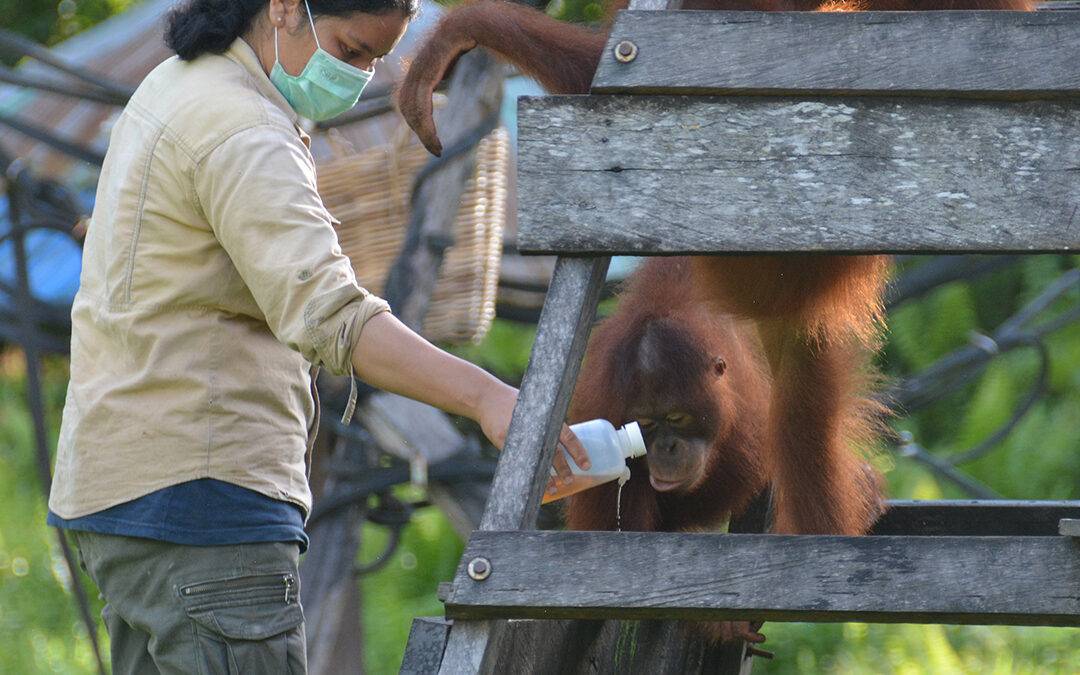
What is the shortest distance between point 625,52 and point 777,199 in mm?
230

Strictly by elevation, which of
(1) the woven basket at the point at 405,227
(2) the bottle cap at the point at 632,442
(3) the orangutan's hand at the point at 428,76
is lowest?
(1) the woven basket at the point at 405,227

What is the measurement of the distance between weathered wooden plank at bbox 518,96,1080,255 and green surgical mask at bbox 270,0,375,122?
52 centimetres

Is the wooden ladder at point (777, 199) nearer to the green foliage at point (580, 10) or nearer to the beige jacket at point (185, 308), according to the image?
the beige jacket at point (185, 308)

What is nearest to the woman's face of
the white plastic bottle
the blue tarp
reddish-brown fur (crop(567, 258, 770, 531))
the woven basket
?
the white plastic bottle

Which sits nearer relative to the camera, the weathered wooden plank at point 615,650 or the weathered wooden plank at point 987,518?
the weathered wooden plank at point 615,650

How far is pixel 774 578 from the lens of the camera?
150 cm

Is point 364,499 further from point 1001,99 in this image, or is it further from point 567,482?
point 1001,99

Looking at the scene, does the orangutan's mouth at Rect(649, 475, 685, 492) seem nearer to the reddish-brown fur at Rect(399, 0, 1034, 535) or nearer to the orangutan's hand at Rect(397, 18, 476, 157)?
the reddish-brown fur at Rect(399, 0, 1034, 535)

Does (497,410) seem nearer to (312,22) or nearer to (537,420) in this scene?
(537,420)

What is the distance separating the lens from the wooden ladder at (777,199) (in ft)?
4.89

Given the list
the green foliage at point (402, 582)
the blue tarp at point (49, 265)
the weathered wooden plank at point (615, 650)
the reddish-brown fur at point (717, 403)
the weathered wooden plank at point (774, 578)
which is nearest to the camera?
the weathered wooden plank at point (774, 578)

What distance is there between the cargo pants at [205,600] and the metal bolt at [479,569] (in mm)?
476

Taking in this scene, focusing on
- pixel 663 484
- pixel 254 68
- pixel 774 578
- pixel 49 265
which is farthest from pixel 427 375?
pixel 49 265

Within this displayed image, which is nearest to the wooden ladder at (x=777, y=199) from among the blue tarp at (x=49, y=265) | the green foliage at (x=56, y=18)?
the blue tarp at (x=49, y=265)
